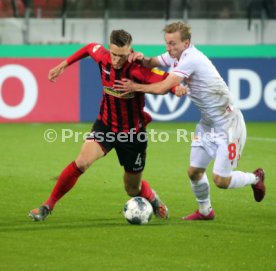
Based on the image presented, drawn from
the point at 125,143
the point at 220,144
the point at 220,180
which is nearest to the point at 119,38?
the point at 125,143

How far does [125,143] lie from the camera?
29.6ft

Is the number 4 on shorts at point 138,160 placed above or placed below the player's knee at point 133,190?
above

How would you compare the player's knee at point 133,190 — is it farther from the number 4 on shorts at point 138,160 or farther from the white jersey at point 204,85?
the white jersey at point 204,85

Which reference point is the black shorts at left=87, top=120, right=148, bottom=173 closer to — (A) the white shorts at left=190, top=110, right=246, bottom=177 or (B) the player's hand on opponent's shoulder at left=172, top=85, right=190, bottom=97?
(A) the white shorts at left=190, top=110, right=246, bottom=177

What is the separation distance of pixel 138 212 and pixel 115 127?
794 millimetres

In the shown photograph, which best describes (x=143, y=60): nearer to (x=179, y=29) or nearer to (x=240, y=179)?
(x=179, y=29)

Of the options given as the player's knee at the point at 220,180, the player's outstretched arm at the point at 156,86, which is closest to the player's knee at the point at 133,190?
the player's knee at the point at 220,180

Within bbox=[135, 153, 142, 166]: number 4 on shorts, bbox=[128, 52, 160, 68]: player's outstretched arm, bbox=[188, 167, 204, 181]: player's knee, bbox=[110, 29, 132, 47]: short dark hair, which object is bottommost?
bbox=[188, 167, 204, 181]: player's knee

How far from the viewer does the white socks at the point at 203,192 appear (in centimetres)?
914

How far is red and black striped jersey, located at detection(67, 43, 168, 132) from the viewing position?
8.83 meters

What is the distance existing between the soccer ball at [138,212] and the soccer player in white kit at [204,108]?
525mm

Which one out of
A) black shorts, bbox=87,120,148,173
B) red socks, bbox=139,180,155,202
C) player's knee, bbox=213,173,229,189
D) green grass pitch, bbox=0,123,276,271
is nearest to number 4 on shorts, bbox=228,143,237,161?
player's knee, bbox=213,173,229,189

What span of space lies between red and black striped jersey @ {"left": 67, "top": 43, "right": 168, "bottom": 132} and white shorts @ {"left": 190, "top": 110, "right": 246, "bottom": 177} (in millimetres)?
544

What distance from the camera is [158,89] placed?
853cm
